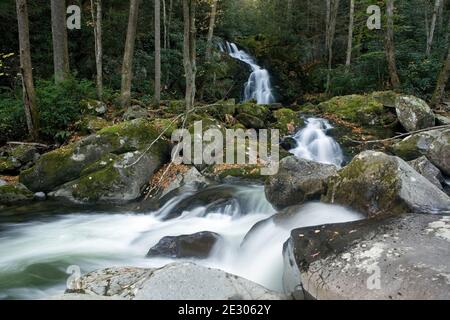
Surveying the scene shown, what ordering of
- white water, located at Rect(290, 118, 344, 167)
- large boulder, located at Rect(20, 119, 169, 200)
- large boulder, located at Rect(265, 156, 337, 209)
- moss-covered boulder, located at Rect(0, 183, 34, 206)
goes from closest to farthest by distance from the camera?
large boulder, located at Rect(265, 156, 337, 209) → moss-covered boulder, located at Rect(0, 183, 34, 206) → large boulder, located at Rect(20, 119, 169, 200) → white water, located at Rect(290, 118, 344, 167)

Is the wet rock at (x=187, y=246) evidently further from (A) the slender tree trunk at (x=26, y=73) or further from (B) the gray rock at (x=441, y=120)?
(B) the gray rock at (x=441, y=120)

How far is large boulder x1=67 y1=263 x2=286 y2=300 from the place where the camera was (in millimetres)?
3936

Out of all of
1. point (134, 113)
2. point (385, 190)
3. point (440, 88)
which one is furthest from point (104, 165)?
point (440, 88)

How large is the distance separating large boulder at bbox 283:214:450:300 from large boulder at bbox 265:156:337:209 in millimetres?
1738

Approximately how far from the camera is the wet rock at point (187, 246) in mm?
6371

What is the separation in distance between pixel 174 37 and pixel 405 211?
1719cm

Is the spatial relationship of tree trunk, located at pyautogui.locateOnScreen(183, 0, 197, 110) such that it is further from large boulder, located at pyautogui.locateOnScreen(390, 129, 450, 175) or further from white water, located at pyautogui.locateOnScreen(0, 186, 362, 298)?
large boulder, located at pyautogui.locateOnScreen(390, 129, 450, 175)

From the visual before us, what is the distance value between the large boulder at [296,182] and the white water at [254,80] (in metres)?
12.4

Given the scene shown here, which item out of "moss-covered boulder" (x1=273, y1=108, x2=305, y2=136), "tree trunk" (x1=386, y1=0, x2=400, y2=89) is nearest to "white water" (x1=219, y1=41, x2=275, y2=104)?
"moss-covered boulder" (x1=273, y1=108, x2=305, y2=136)

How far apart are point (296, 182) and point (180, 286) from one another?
12.7 feet

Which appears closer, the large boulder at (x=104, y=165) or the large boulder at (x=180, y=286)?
the large boulder at (x=180, y=286)

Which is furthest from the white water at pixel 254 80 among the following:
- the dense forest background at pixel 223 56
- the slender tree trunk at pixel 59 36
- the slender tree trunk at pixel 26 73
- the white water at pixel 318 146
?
the slender tree trunk at pixel 26 73
